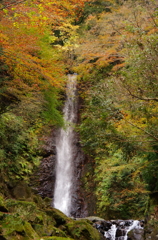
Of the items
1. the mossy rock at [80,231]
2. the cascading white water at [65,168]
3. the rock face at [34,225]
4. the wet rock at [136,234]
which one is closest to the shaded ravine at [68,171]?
the cascading white water at [65,168]

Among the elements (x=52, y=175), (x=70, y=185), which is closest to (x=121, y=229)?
(x=70, y=185)

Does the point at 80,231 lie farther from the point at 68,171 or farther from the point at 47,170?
the point at 68,171

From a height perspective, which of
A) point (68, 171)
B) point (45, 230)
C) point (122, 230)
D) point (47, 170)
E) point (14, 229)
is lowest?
point (122, 230)

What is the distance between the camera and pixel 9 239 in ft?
14.1

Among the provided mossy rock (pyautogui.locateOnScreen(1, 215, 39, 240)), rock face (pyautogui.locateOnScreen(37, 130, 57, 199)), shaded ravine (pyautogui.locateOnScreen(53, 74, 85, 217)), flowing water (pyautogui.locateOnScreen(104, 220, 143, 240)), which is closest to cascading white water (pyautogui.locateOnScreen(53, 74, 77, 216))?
shaded ravine (pyautogui.locateOnScreen(53, 74, 85, 217))

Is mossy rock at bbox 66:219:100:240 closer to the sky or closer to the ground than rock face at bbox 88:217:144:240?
closer to the sky

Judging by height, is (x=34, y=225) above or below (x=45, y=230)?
above

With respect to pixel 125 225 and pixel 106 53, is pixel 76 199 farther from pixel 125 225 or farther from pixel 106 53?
pixel 106 53

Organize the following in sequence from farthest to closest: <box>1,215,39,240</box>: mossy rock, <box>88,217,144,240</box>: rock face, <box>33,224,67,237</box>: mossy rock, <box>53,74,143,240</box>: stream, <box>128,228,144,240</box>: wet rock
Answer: <box>53,74,143,240</box>: stream → <box>88,217,144,240</box>: rock face → <box>128,228,144,240</box>: wet rock → <box>33,224,67,237</box>: mossy rock → <box>1,215,39,240</box>: mossy rock

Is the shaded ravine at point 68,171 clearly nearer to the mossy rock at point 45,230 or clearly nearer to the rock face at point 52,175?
the rock face at point 52,175

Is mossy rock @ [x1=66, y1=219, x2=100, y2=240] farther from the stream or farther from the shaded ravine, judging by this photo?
the shaded ravine

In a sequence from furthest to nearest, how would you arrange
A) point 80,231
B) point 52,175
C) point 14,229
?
point 52,175, point 80,231, point 14,229

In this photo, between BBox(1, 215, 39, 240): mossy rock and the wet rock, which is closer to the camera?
BBox(1, 215, 39, 240): mossy rock

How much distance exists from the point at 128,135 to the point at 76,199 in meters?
9.16
